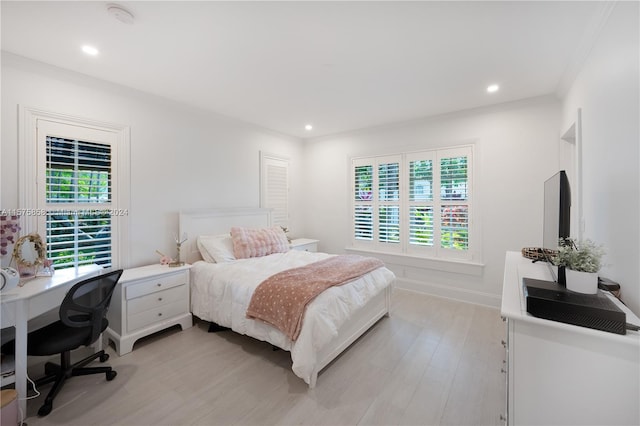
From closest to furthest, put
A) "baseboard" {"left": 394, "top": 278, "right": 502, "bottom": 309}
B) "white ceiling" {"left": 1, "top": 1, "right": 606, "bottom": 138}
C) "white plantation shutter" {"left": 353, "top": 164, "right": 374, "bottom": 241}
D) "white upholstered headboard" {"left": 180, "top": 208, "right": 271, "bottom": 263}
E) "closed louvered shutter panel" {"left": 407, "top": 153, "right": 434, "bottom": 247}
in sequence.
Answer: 1. "white ceiling" {"left": 1, "top": 1, "right": 606, "bottom": 138}
2. "white upholstered headboard" {"left": 180, "top": 208, "right": 271, "bottom": 263}
3. "baseboard" {"left": 394, "top": 278, "right": 502, "bottom": 309}
4. "closed louvered shutter panel" {"left": 407, "top": 153, "right": 434, "bottom": 247}
5. "white plantation shutter" {"left": 353, "top": 164, "right": 374, "bottom": 241}

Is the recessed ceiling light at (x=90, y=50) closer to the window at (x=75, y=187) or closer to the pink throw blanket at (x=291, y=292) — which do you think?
the window at (x=75, y=187)

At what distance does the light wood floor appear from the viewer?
174 cm

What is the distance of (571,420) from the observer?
112 cm

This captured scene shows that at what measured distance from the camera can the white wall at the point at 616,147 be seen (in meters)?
1.37

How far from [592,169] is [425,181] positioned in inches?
80.4

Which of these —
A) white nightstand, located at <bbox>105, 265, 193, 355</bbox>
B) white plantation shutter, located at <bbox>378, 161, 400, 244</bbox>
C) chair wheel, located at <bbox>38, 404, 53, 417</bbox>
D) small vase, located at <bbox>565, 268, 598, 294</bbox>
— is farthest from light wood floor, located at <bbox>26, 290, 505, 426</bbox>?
white plantation shutter, located at <bbox>378, 161, 400, 244</bbox>

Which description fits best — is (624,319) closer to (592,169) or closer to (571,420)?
(571,420)

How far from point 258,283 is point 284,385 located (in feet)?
2.78

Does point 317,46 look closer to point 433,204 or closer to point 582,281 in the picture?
point 582,281

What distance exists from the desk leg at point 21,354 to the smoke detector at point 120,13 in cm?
198

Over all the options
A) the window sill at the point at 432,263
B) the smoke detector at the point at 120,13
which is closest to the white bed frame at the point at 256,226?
the window sill at the point at 432,263

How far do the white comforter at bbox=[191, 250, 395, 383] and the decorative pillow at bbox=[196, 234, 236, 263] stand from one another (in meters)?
0.14

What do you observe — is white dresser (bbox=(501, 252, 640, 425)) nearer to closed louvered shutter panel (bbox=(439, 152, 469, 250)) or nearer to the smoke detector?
closed louvered shutter panel (bbox=(439, 152, 469, 250))

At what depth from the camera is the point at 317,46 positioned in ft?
7.08
